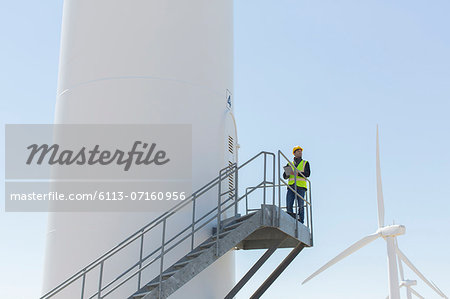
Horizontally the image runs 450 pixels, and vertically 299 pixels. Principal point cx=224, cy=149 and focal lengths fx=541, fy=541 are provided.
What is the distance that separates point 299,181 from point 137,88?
14.9 ft

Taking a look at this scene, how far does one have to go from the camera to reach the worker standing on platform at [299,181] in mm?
13023

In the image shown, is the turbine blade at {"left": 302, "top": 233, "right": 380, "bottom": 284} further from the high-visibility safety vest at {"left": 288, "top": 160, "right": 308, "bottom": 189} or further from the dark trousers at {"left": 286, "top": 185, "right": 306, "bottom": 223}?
the high-visibility safety vest at {"left": 288, "top": 160, "right": 308, "bottom": 189}

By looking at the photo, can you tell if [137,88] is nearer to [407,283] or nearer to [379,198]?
[379,198]

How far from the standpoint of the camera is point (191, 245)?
11672 mm

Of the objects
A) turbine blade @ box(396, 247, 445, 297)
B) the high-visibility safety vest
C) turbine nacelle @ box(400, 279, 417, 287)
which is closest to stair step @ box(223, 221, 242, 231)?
the high-visibility safety vest

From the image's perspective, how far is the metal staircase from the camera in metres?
10.1

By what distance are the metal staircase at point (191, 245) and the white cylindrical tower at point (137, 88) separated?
0.43 meters

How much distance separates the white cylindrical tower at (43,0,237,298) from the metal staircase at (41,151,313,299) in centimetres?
43

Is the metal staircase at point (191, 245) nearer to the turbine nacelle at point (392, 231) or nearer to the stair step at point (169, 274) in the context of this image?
the stair step at point (169, 274)

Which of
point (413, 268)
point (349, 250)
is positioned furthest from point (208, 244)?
point (413, 268)

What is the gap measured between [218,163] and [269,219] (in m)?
2.47

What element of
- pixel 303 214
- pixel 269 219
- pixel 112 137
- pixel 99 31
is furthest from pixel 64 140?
pixel 303 214

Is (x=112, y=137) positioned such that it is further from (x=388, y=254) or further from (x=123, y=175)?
(x=388, y=254)

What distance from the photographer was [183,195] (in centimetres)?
1208
